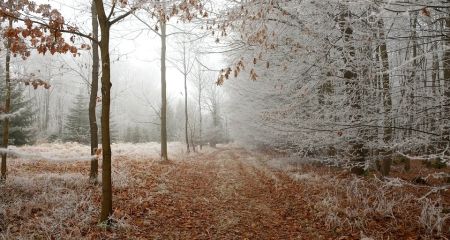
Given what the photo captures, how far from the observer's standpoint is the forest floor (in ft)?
18.7

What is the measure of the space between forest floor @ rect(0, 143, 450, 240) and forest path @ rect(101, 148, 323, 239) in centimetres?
2

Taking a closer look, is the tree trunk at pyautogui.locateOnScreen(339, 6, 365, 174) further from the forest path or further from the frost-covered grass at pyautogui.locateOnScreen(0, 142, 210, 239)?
the frost-covered grass at pyautogui.locateOnScreen(0, 142, 210, 239)

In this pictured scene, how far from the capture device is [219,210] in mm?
7383

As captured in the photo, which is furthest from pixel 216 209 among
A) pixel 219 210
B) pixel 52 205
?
pixel 52 205

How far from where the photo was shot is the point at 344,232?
19.2 ft

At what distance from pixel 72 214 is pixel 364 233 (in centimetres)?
530

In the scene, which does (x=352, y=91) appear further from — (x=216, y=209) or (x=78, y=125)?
(x=78, y=125)

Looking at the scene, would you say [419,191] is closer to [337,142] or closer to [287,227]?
[337,142]

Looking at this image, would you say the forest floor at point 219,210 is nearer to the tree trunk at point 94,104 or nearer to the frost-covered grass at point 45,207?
the frost-covered grass at point 45,207

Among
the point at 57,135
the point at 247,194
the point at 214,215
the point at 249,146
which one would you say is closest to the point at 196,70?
the point at 249,146

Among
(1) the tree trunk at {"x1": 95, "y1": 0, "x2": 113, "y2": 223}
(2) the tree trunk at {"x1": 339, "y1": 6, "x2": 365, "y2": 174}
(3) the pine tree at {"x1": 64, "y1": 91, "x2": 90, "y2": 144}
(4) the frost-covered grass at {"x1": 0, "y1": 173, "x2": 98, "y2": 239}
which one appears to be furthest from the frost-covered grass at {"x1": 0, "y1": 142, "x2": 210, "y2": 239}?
(3) the pine tree at {"x1": 64, "y1": 91, "x2": 90, "y2": 144}

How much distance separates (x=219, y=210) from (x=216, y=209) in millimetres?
114

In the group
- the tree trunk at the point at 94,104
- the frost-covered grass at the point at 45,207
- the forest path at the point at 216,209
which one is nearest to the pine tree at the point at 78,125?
the forest path at the point at 216,209

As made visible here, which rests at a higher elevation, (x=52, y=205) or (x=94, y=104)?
(x=94, y=104)
